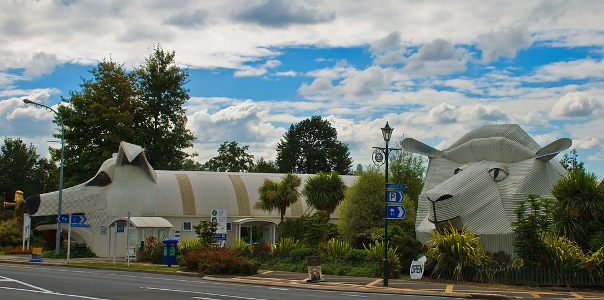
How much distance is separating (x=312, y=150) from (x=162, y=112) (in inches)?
1051

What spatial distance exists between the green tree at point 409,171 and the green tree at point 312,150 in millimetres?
30543

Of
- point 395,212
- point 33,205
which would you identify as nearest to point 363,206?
point 395,212

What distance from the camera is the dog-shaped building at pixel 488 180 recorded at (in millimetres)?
26859

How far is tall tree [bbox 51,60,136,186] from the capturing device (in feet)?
180

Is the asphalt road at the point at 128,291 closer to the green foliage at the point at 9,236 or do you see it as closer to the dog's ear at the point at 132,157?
the dog's ear at the point at 132,157

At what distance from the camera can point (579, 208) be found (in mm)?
24844

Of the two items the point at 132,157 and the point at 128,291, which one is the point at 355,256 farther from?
the point at 132,157

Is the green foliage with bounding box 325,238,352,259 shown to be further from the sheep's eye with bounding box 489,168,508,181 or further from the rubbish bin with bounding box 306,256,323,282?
the sheep's eye with bounding box 489,168,508,181

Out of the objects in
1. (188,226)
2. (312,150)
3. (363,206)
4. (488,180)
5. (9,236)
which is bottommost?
(9,236)

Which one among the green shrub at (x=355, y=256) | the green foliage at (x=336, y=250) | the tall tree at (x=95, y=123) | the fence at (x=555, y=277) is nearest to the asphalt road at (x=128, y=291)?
the fence at (x=555, y=277)

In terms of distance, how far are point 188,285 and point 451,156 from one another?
14.4 metres

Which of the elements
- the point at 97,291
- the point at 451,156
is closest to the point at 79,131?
the point at 451,156

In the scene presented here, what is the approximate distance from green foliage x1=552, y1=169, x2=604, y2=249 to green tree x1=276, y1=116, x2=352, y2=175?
5737 centimetres

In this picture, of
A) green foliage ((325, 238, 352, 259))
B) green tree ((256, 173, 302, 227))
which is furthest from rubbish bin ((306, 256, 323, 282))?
green tree ((256, 173, 302, 227))
